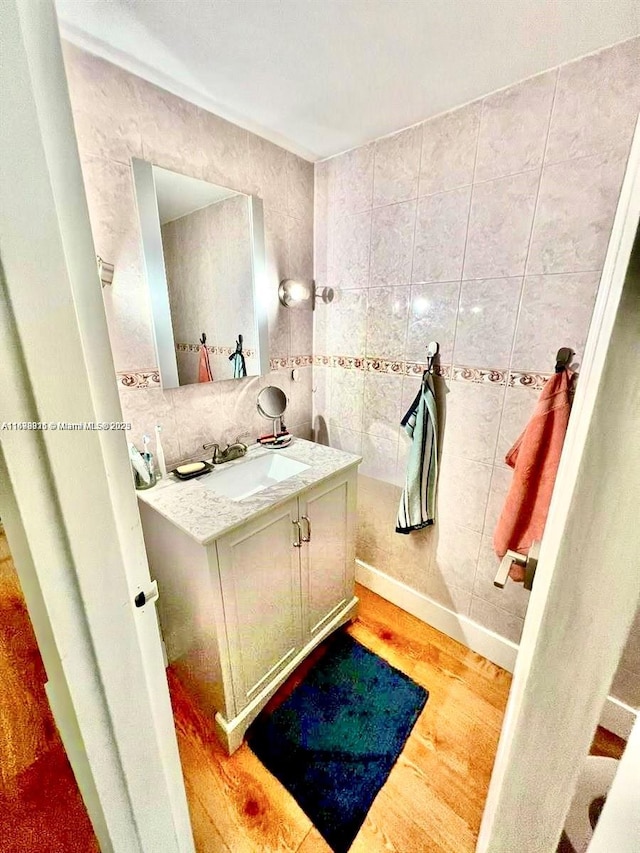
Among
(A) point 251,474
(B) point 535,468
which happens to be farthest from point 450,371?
(A) point 251,474

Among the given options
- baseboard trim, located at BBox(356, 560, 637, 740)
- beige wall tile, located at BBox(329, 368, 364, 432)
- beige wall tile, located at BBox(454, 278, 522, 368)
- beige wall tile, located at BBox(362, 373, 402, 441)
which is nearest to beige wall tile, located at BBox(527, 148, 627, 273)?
Result: beige wall tile, located at BBox(454, 278, 522, 368)

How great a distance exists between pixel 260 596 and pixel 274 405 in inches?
33.7

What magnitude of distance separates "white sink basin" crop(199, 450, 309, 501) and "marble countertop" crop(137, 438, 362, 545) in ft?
0.09

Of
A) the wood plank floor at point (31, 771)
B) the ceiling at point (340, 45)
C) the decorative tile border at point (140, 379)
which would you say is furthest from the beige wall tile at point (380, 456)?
the wood plank floor at point (31, 771)

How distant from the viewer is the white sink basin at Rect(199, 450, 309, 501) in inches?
54.0

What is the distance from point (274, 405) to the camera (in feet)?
5.42

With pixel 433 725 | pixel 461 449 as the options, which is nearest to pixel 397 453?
pixel 461 449

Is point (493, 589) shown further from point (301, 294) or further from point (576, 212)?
point (301, 294)

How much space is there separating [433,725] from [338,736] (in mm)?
368

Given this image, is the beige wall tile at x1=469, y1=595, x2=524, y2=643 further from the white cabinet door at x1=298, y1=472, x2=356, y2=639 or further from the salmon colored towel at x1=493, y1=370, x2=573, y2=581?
the white cabinet door at x1=298, y1=472, x2=356, y2=639

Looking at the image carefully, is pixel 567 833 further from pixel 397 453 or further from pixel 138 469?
pixel 138 469

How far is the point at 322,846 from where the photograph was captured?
96cm

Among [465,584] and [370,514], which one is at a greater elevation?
[370,514]

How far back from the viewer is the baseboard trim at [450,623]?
1.24m
